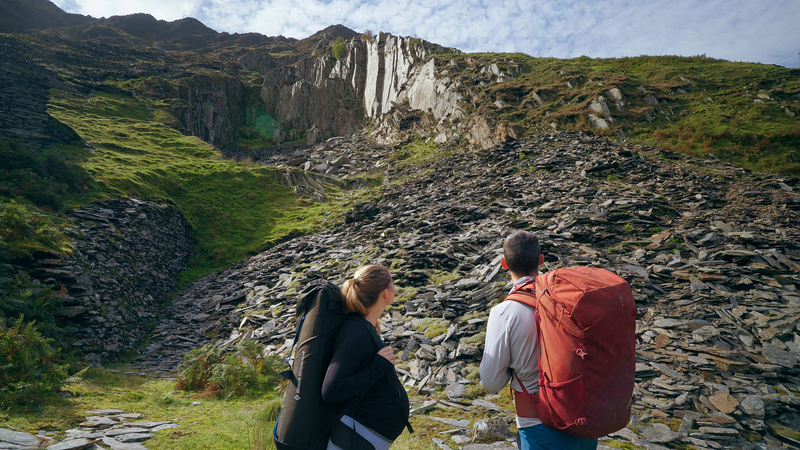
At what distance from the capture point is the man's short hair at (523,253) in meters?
3.62

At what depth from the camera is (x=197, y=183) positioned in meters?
33.3

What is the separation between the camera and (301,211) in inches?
1316

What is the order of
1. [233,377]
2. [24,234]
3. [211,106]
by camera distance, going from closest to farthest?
[233,377], [24,234], [211,106]

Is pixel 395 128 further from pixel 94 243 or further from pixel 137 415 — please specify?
pixel 137 415

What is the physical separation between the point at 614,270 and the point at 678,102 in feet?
95.4

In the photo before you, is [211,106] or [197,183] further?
[211,106]

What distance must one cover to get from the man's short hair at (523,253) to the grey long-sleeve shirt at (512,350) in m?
0.51

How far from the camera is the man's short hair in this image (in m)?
3.62

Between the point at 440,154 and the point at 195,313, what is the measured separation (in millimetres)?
28814

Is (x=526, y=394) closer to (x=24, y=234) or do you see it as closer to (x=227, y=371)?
(x=227, y=371)

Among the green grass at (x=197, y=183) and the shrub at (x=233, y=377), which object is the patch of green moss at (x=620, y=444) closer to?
the shrub at (x=233, y=377)

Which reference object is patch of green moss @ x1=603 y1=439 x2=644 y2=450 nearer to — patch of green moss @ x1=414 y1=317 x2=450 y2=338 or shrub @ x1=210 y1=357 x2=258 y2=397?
patch of green moss @ x1=414 y1=317 x2=450 y2=338

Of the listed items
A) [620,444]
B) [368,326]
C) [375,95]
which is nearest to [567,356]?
[368,326]

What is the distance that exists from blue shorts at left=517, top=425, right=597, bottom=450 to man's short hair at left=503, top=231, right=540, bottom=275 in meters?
1.46
